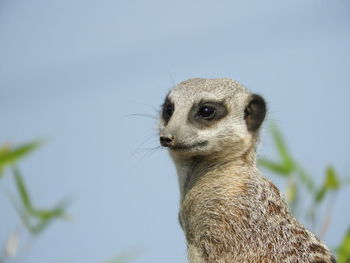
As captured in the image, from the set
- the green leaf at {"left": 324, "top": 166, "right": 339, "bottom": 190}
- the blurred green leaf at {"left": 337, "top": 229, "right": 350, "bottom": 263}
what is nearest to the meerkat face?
the green leaf at {"left": 324, "top": 166, "right": 339, "bottom": 190}

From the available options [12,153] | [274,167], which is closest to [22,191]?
[12,153]

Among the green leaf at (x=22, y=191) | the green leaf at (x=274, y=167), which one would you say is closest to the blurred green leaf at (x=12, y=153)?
the green leaf at (x=22, y=191)

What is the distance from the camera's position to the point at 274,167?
19.4 feet

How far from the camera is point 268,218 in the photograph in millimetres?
4719

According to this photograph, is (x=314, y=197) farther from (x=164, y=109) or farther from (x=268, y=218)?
(x=164, y=109)

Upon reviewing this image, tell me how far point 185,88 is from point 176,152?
546 millimetres

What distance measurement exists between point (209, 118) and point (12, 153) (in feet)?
4.46

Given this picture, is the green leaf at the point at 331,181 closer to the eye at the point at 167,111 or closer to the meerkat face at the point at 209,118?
the meerkat face at the point at 209,118

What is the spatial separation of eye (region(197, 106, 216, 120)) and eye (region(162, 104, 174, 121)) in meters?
0.27

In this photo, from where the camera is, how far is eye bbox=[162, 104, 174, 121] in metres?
5.28

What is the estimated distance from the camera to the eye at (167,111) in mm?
5275

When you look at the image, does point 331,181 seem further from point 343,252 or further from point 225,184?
point 225,184

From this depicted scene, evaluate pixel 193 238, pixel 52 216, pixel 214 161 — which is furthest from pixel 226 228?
pixel 52 216

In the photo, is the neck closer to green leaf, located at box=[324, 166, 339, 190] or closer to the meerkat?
the meerkat
